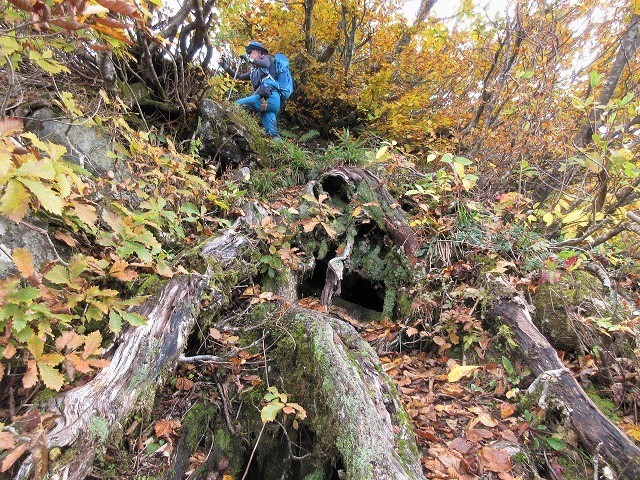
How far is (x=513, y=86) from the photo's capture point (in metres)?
6.22

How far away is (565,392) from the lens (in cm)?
267

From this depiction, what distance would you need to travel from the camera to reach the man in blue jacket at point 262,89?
7.13 m

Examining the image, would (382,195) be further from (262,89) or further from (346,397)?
(262,89)

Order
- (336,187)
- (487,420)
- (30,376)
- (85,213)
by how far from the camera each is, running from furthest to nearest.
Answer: (336,187) → (487,420) → (85,213) → (30,376)

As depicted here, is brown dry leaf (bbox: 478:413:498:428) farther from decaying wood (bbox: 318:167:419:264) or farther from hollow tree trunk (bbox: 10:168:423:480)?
decaying wood (bbox: 318:167:419:264)

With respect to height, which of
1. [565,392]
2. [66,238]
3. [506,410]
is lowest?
[506,410]

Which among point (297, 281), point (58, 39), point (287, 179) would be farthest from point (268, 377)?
point (287, 179)

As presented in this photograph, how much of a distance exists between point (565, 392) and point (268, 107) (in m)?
6.86

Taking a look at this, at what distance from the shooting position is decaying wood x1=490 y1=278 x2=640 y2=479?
2318 mm

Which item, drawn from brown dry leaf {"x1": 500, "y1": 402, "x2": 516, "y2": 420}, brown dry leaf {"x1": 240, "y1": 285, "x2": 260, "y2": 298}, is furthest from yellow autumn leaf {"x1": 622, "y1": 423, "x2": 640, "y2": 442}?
brown dry leaf {"x1": 240, "y1": 285, "x2": 260, "y2": 298}

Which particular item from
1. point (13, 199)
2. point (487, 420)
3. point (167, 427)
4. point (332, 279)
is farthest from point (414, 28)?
point (167, 427)

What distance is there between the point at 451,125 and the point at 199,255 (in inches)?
259

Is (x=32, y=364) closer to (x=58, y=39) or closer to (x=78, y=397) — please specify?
(x=78, y=397)

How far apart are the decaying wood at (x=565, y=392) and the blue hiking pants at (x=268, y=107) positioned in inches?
216
